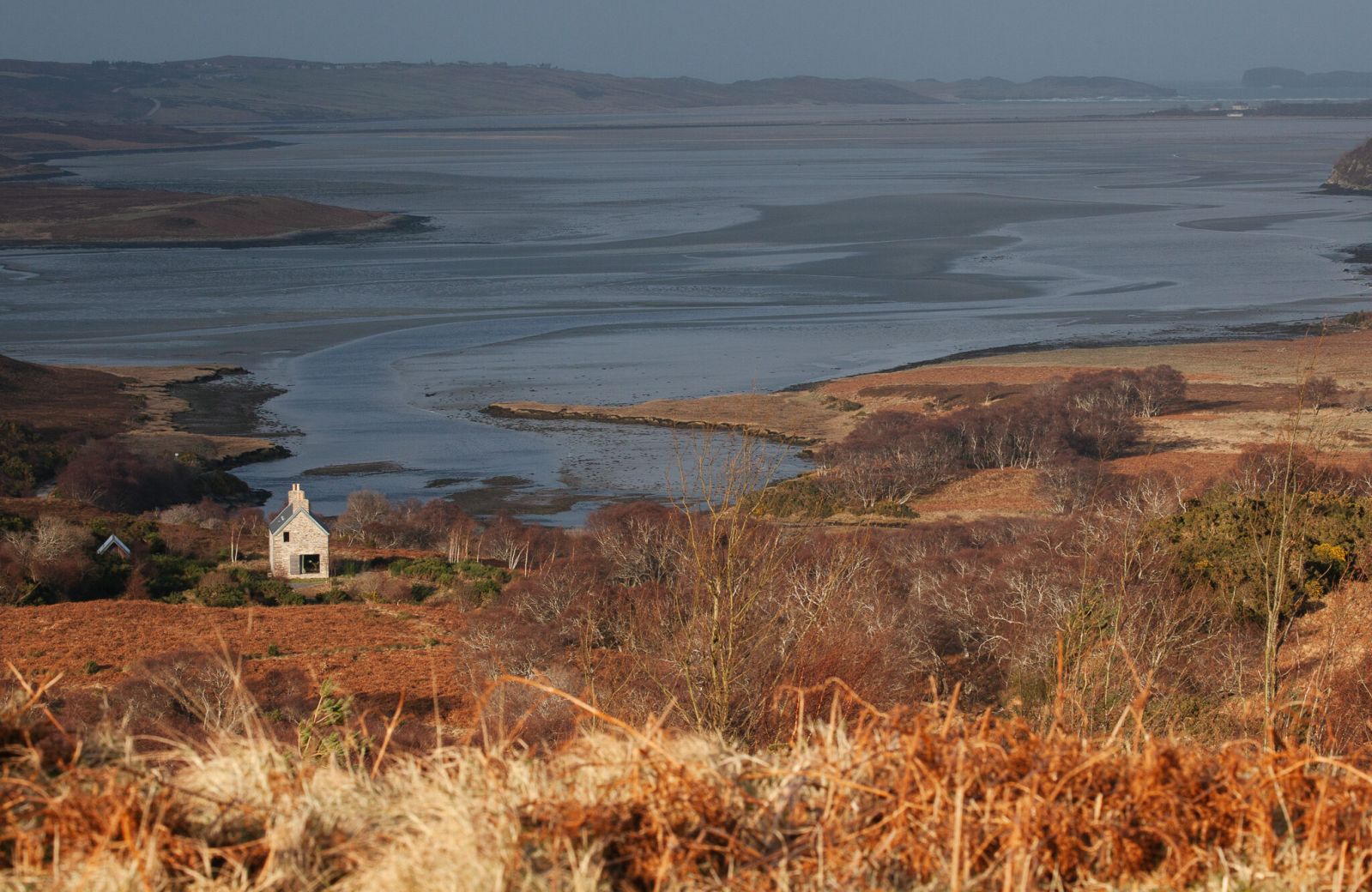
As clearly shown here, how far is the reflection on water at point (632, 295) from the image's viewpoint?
39.5 m

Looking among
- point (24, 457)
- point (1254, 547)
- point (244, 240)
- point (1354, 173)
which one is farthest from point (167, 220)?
point (1254, 547)

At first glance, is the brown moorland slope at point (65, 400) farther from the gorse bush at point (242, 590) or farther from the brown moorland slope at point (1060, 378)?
the gorse bush at point (242, 590)

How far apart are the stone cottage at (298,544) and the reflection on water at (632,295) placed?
996cm

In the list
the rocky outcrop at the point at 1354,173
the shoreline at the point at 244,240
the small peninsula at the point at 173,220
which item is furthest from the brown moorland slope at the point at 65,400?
the rocky outcrop at the point at 1354,173

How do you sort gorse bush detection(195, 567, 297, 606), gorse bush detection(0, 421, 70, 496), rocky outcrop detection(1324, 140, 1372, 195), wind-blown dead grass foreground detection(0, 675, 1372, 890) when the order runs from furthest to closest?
rocky outcrop detection(1324, 140, 1372, 195) < gorse bush detection(0, 421, 70, 496) < gorse bush detection(195, 567, 297, 606) < wind-blown dead grass foreground detection(0, 675, 1372, 890)

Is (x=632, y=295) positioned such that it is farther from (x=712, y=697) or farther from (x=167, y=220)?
(x=712, y=697)

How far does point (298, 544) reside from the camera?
21.3m

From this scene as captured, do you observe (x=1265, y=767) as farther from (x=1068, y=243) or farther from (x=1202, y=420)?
(x=1068, y=243)

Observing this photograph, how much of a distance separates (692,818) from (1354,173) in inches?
4731

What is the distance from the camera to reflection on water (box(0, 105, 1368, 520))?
39500 millimetres

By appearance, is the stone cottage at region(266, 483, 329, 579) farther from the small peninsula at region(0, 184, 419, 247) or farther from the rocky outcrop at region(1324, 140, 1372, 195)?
the rocky outcrop at region(1324, 140, 1372, 195)

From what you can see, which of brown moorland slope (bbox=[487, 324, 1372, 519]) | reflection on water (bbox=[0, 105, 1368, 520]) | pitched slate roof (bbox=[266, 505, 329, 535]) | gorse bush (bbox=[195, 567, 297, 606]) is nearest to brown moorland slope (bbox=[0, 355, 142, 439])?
reflection on water (bbox=[0, 105, 1368, 520])

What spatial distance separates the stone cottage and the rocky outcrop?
335 feet

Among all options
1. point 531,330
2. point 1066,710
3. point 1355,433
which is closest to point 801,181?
point 531,330
